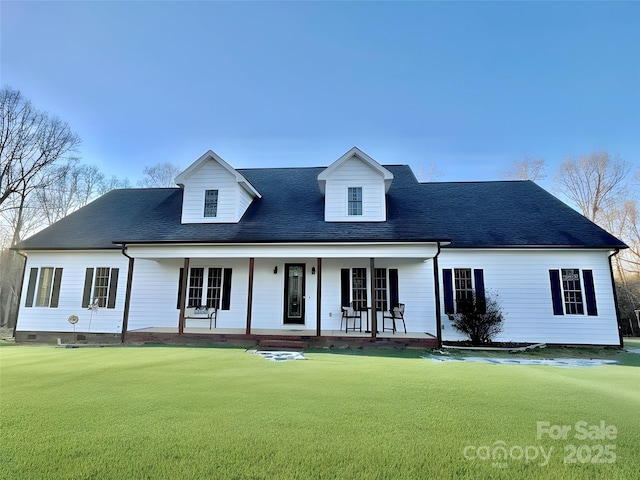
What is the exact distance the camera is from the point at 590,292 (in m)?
11.0

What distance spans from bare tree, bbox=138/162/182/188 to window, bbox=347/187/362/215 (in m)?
20.4

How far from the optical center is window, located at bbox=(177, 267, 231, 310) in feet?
38.9

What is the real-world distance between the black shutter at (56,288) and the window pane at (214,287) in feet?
19.9

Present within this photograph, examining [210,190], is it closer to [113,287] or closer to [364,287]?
[113,287]

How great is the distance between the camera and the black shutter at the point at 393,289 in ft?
37.2

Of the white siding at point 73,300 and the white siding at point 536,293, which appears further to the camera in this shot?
the white siding at point 73,300

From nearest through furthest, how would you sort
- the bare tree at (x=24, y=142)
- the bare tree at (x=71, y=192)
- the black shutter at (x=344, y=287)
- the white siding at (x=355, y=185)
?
the black shutter at (x=344, y=287), the white siding at (x=355, y=185), the bare tree at (x=24, y=142), the bare tree at (x=71, y=192)

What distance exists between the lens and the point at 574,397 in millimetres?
4266

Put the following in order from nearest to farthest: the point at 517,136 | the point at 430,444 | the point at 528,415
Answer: the point at 430,444 → the point at 528,415 → the point at 517,136

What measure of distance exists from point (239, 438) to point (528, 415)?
10.4 ft

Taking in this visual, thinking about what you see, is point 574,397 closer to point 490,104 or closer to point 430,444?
point 430,444

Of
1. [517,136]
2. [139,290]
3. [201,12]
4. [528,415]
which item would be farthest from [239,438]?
[517,136]

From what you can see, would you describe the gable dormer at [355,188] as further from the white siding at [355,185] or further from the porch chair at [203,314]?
the porch chair at [203,314]

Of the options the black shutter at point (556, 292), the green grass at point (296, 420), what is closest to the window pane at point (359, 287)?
the green grass at point (296, 420)
